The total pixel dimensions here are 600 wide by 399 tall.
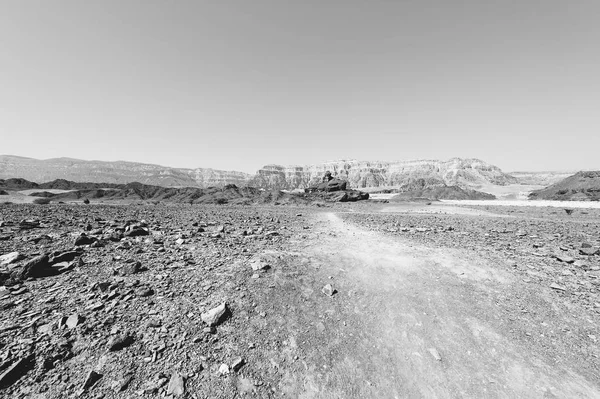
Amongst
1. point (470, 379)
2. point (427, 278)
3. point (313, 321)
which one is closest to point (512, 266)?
point (427, 278)

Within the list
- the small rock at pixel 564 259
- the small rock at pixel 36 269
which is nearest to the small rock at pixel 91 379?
the small rock at pixel 36 269

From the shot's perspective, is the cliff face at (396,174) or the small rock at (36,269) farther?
the cliff face at (396,174)

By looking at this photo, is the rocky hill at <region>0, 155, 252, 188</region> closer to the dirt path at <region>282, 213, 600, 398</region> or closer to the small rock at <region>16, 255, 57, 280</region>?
the small rock at <region>16, 255, 57, 280</region>

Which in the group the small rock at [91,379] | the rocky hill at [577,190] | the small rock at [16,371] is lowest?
the small rock at [91,379]

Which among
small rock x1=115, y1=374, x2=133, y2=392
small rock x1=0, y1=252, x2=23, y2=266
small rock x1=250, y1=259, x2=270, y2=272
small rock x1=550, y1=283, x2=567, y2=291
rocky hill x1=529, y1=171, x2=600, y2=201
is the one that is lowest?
small rock x1=115, y1=374, x2=133, y2=392

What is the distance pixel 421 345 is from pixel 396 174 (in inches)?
7332

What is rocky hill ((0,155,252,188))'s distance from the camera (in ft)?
381

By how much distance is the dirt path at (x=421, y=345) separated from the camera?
3.79 meters

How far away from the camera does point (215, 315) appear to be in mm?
4496

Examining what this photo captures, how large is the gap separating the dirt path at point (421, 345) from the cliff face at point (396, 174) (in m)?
149

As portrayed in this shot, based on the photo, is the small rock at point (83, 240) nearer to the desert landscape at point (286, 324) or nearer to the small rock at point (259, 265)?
the desert landscape at point (286, 324)

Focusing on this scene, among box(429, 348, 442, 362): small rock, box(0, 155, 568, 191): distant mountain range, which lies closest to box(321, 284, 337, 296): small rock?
box(429, 348, 442, 362): small rock

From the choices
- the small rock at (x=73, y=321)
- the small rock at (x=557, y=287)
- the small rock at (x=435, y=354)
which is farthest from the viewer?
the small rock at (x=557, y=287)

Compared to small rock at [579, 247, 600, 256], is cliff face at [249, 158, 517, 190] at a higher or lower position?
higher
